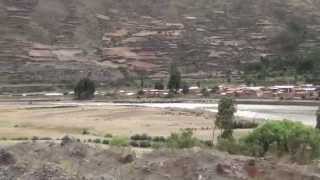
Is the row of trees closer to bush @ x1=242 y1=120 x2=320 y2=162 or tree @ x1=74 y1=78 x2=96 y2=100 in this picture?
tree @ x1=74 y1=78 x2=96 y2=100

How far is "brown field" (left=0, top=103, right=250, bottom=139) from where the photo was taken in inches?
2795

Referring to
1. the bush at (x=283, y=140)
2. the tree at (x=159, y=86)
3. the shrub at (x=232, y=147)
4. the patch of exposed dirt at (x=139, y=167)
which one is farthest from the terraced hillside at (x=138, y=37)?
the patch of exposed dirt at (x=139, y=167)

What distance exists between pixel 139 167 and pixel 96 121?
64.3 metres

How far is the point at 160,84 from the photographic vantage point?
14550 centimetres

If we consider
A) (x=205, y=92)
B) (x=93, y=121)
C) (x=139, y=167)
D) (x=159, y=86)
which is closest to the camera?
(x=139, y=167)

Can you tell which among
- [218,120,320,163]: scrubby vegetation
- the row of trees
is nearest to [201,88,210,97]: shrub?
the row of trees

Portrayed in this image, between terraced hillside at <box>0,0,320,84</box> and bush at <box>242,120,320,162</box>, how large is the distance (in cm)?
11891

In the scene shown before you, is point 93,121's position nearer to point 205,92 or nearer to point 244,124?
point 244,124

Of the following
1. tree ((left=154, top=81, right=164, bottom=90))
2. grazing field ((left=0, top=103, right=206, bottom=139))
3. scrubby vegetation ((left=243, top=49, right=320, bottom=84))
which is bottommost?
grazing field ((left=0, top=103, right=206, bottom=139))

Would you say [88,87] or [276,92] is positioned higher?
[88,87]

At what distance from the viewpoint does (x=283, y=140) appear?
3453 centimetres

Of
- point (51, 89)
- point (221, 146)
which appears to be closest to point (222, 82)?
point (51, 89)

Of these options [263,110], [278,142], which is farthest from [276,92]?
[278,142]

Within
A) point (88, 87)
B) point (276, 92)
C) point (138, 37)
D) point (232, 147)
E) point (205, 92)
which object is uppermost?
point (138, 37)
